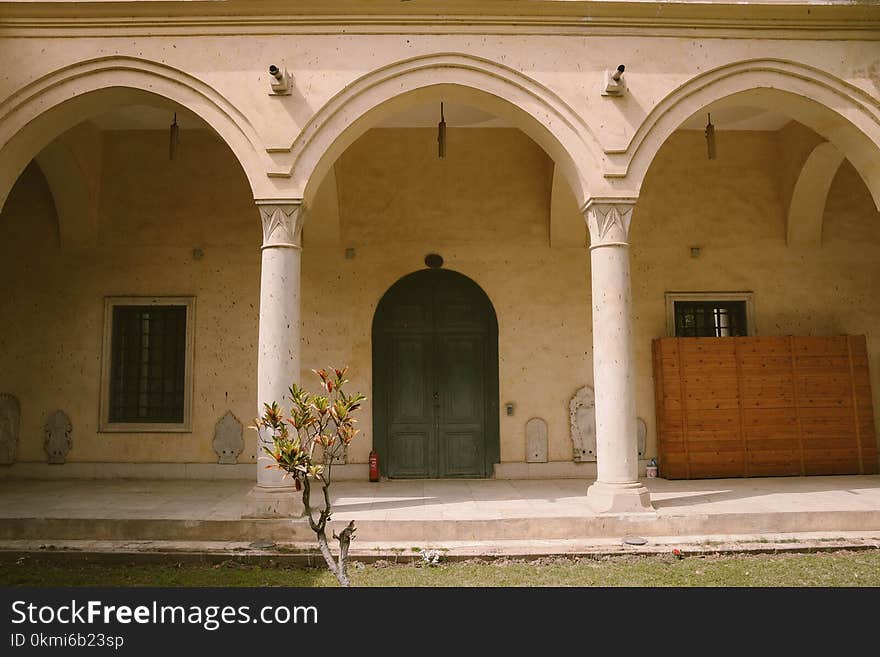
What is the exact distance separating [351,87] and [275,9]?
4.19 feet

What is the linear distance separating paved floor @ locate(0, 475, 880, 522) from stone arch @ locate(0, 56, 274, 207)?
12.3ft

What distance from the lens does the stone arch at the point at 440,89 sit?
737cm

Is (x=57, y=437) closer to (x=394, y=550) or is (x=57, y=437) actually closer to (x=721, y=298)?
(x=394, y=550)

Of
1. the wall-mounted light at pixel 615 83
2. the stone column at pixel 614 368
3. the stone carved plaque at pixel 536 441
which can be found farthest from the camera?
the stone carved plaque at pixel 536 441

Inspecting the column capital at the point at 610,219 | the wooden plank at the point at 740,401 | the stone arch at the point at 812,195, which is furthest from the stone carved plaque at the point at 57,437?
the stone arch at the point at 812,195

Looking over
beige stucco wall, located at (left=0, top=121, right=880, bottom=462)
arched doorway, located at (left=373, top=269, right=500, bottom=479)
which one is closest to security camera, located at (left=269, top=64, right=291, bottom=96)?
beige stucco wall, located at (left=0, top=121, right=880, bottom=462)

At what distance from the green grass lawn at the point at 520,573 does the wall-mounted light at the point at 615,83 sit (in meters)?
5.06

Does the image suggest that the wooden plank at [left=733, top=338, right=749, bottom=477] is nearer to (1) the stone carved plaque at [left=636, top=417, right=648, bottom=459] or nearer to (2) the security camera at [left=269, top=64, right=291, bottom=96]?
(1) the stone carved plaque at [left=636, top=417, right=648, bottom=459]

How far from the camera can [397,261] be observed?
10539 mm

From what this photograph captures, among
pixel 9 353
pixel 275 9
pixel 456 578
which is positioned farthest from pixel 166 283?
pixel 456 578

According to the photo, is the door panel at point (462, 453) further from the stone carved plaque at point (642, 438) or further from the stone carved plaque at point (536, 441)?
the stone carved plaque at point (642, 438)

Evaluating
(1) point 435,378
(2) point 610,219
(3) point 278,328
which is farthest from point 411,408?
(2) point 610,219

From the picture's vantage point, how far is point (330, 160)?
7707 mm

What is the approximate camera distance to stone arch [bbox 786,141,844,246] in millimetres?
10062
